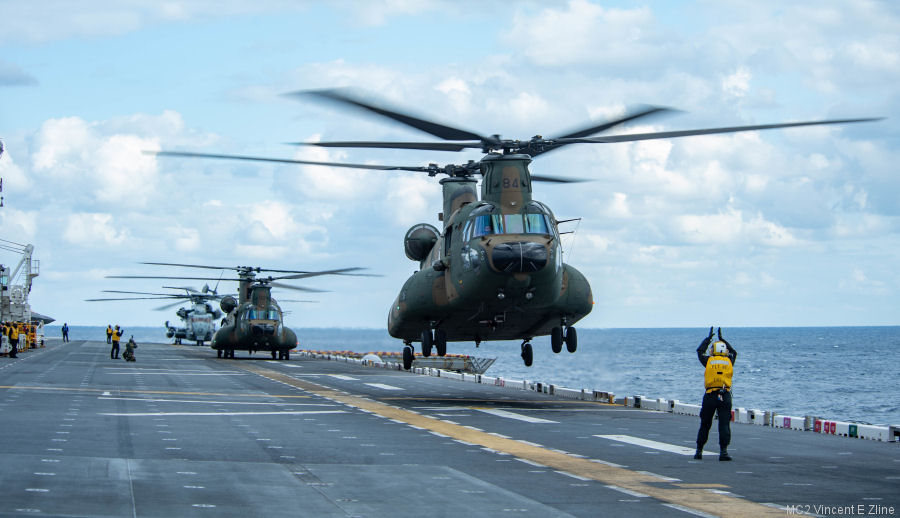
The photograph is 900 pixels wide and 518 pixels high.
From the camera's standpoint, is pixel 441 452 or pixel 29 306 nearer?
pixel 441 452

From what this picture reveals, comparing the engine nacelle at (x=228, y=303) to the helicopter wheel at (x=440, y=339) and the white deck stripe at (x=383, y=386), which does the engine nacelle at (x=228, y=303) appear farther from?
the helicopter wheel at (x=440, y=339)

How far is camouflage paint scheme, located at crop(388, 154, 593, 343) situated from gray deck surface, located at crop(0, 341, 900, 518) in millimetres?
2491

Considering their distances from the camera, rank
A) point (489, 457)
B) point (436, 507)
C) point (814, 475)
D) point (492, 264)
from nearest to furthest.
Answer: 1. point (436, 507)
2. point (814, 475)
3. point (489, 457)
4. point (492, 264)

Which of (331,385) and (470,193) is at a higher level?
(470,193)

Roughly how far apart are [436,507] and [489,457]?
5141mm

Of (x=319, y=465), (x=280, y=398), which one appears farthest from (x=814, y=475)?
(x=280, y=398)

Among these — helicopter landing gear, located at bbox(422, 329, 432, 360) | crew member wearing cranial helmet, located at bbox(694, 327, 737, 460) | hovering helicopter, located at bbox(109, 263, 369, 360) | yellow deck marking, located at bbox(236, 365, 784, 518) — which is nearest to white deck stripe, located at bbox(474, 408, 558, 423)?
yellow deck marking, located at bbox(236, 365, 784, 518)

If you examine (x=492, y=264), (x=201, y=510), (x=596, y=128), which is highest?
(x=596, y=128)

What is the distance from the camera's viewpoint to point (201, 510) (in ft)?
34.9

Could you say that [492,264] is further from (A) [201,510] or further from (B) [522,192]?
(A) [201,510]

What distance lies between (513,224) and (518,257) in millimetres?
1200

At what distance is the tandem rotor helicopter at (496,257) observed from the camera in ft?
79.6

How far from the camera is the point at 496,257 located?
24.2 m

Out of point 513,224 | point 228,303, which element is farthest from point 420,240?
point 228,303
